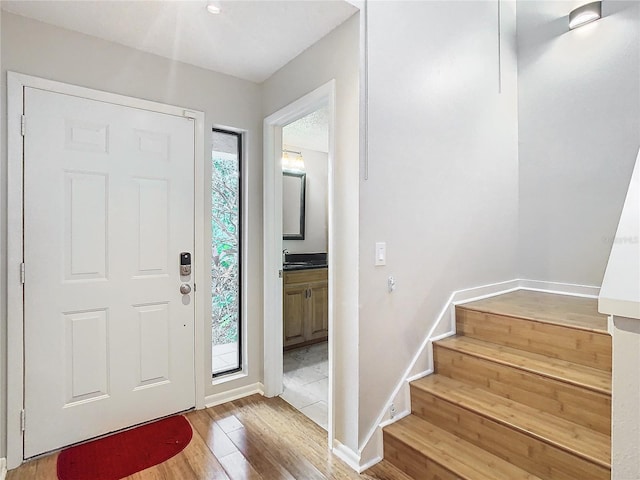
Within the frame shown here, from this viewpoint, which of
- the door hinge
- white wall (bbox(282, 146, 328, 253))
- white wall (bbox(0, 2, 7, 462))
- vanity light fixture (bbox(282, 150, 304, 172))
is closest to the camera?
white wall (bbox(0, 2, 7, 462))

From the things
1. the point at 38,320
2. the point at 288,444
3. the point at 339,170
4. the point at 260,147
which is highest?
the point at 260,147

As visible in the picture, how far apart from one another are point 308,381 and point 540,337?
1.83 metres

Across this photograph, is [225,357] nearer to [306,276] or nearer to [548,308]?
[306,276]

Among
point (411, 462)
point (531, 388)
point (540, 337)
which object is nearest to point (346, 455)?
point (411, 462)

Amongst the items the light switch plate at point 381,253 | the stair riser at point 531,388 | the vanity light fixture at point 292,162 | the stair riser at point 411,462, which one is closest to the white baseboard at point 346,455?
the stair riser at point 411,462

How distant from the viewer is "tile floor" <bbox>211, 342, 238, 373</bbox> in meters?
2.75

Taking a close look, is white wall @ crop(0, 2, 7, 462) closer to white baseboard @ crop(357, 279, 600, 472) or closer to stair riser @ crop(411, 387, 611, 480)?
white baseboard @ crop(357, 279, 600, 472)

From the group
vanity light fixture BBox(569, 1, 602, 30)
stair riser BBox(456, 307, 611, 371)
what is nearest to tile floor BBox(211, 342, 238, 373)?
stair riser BBox(456, 307, 611, 371)

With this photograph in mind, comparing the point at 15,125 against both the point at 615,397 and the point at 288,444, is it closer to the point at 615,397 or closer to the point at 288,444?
the point at 288,444

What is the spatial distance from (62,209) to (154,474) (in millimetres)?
1544

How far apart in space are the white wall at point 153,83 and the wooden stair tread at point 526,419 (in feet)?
4.79

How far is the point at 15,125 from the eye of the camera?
6.14ft

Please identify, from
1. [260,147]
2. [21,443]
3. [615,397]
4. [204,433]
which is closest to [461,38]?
[260,147]

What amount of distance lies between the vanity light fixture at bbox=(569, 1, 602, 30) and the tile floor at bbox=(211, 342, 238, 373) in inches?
148
